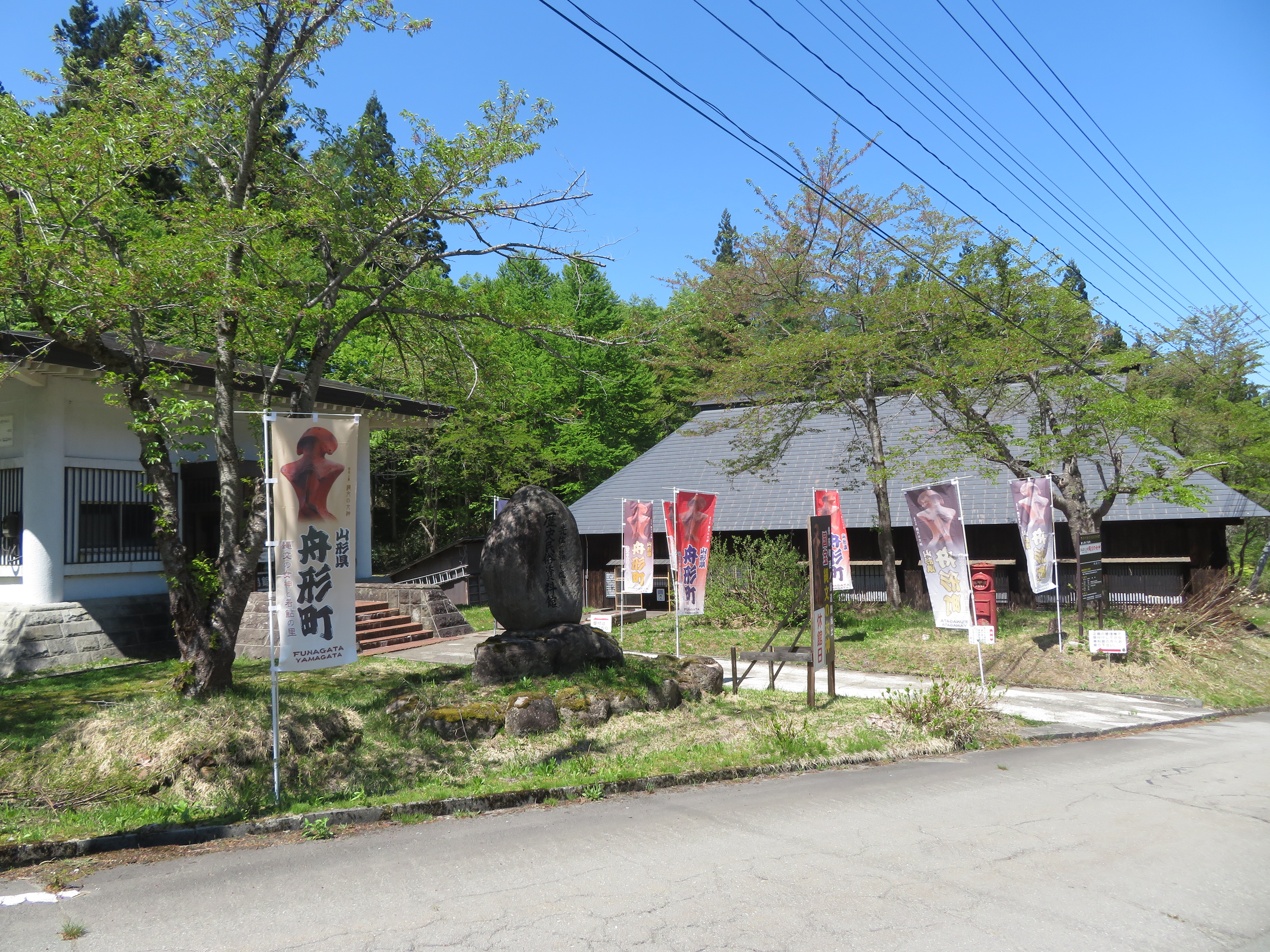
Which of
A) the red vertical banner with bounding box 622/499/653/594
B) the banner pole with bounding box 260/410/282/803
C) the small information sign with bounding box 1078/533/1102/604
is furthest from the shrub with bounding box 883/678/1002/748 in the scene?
the red vertical banner with bounding box 622/499/653/594

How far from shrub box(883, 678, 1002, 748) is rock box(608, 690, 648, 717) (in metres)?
3.19

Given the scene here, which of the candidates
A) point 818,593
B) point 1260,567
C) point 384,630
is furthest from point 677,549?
point 1260,567

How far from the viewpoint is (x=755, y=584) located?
1973cm

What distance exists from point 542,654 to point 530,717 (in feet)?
4.59

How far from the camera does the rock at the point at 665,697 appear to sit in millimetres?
10367

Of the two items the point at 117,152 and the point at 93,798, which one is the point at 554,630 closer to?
the point at 93,798

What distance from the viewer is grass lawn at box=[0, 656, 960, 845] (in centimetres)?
676

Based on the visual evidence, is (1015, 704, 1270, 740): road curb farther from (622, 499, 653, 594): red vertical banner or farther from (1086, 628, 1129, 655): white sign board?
(622, 499, 653, 594): red vertical banner

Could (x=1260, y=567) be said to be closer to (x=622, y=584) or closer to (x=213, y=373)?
(x=622, y=584)

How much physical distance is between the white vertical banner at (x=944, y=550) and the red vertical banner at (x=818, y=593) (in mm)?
1913

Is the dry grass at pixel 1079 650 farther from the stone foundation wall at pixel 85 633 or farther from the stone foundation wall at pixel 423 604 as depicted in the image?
the stone foundation wall at pixel 85 633

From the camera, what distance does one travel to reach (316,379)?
9133mm

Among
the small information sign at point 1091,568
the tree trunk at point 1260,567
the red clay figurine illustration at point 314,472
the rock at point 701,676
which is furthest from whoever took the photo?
the tree trunk at point 1260,567

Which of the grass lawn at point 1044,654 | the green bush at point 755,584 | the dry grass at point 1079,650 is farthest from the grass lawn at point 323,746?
the green bush at point 755,584
